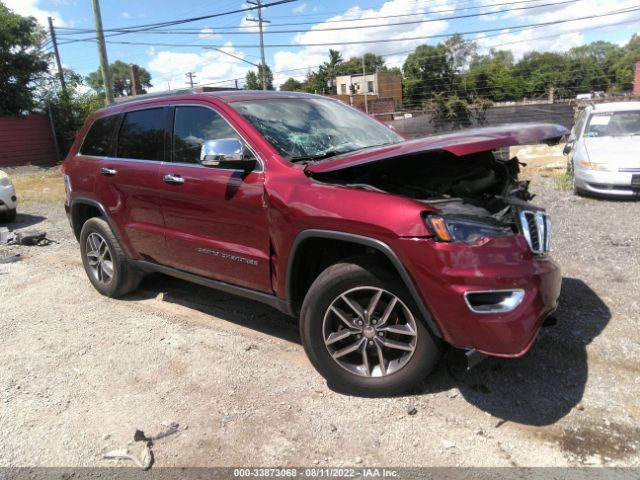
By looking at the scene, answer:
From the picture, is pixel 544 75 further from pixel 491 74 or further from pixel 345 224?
pixel 345 224

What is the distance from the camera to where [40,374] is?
11.9 ft

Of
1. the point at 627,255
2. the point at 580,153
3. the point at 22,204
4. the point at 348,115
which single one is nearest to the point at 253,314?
the point at 348,115

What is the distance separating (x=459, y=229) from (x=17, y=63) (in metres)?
26.7

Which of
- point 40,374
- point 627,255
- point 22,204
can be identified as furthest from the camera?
point 22,204

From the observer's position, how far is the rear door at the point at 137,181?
4137 millimetres

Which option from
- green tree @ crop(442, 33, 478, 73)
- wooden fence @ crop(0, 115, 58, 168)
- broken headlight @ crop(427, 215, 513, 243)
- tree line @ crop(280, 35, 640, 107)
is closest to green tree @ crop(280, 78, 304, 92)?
tree line @ crop(280, 35, 640, 107)

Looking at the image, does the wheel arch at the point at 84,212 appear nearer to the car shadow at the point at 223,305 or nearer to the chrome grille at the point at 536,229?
the car shadow at the point at 223,305

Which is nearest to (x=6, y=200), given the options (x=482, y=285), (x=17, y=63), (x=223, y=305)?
(x=223, y=305)

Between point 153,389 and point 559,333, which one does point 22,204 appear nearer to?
point 153,389

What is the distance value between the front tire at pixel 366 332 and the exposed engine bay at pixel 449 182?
0.50 m

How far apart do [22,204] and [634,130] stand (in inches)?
504

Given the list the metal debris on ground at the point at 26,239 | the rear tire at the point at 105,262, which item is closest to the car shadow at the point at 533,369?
the rear tire at the point at 105,262

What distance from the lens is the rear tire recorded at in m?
4.73

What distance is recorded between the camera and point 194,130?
12.8 feet
